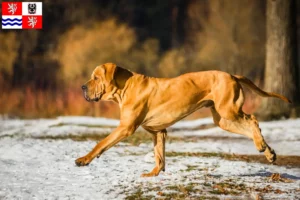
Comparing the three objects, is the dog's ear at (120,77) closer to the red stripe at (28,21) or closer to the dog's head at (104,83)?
the dog's head at (104,83)

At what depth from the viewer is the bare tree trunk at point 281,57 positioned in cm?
1441

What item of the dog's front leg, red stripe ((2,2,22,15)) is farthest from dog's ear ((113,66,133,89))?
red stripe ((2,2,22,15))

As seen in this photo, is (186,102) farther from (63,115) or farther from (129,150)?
(63,115)

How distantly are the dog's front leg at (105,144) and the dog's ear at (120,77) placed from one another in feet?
2.02

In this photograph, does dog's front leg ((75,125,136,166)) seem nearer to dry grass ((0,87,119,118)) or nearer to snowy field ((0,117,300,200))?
snowy field ((0,117,300,200))

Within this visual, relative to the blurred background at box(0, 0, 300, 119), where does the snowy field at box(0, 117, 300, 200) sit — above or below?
below

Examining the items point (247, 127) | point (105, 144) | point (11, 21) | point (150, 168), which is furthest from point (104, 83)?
point (11, 21)

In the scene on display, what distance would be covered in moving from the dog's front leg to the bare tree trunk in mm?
8430

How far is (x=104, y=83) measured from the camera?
6949 mm

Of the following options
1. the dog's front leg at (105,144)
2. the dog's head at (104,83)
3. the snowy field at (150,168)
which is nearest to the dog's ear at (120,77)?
the dog's head at (104,83)

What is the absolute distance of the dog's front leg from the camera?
249 inches

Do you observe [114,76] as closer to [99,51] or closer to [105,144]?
[105,144]

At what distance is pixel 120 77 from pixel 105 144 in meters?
0.97

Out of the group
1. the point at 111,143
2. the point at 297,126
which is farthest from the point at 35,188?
the point at 297,126
